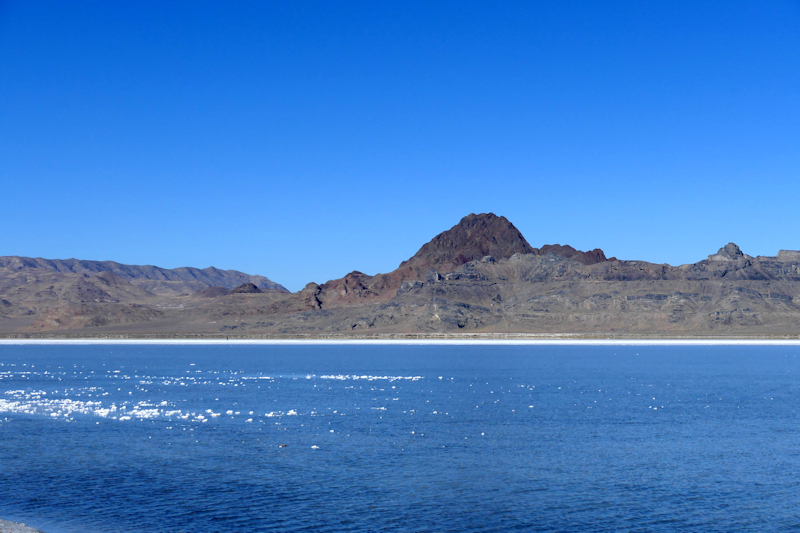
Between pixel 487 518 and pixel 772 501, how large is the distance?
465 inches

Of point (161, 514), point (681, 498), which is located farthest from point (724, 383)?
point (161, 514)

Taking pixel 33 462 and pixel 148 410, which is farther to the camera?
pixel 148 410

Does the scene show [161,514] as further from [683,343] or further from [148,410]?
[683,343]

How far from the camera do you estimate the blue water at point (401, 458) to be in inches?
1090

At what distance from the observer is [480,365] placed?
367ft

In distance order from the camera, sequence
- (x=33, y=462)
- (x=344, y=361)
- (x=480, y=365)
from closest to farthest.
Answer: (x=33, y=462) < (x=480, y=365) < (x=344, y=361)

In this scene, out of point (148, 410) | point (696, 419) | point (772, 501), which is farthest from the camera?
point (148, 410)

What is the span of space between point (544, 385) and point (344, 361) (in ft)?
174

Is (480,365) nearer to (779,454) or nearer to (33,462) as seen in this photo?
(779,454)

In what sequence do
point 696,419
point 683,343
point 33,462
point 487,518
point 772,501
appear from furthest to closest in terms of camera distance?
1. point 683,343
2. point 696,419
3. point 33,462
4. point 772,501
5. point 487,518

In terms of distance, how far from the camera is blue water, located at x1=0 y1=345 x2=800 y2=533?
27688 millimetres

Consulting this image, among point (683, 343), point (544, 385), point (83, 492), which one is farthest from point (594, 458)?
point (683, 343)

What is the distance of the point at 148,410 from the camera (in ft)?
181

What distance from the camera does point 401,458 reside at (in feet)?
122
